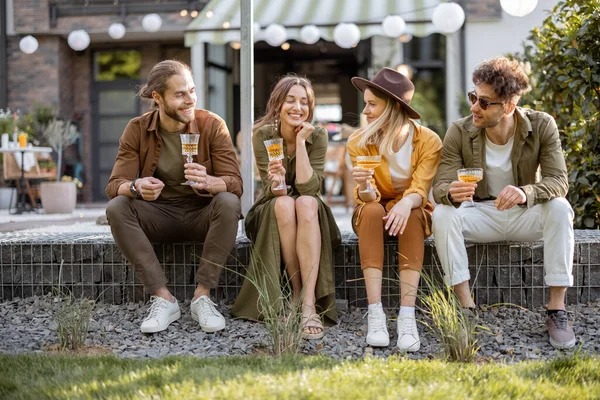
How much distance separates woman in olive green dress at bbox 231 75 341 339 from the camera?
3.34m

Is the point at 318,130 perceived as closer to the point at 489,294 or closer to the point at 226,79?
the point at 489,294

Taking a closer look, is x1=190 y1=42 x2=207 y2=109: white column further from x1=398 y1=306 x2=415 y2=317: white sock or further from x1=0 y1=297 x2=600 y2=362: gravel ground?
x1=398 y1=306 x2=415 y2=317: white sock

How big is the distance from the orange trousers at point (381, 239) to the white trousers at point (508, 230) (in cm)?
9

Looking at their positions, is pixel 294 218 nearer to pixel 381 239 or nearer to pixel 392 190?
pixel 381 239

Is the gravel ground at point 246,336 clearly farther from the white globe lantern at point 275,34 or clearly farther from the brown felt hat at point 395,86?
the white globe lantern at point 275,34

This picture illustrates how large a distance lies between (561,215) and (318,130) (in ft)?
4.10

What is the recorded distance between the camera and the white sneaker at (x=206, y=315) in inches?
129

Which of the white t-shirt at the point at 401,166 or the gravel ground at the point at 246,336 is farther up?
the white t-shirt at the point at 401,166

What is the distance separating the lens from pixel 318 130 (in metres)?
3.66

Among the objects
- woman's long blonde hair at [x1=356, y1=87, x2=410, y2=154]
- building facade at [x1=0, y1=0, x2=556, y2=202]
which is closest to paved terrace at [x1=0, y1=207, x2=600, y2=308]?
woman's long blonde hair at [x1=356, y1=87, x2=410, y2=154]

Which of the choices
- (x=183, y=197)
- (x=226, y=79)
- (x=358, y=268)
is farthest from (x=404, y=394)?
(x=226, y=79)

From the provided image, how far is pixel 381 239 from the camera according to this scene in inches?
130

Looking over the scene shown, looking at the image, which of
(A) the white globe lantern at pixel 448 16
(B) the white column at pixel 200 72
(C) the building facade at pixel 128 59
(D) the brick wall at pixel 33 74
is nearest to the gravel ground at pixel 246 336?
(A) the white globe lantern at pixel 448 16

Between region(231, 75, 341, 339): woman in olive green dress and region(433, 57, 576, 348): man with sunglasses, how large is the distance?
569 mm
